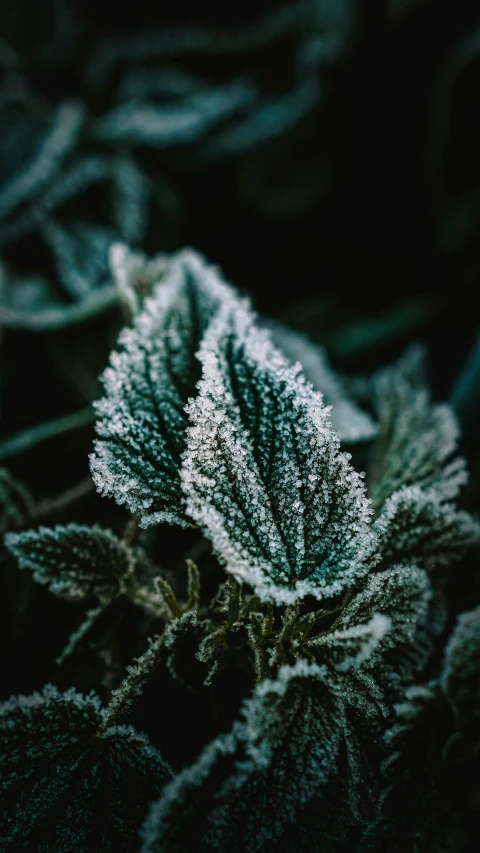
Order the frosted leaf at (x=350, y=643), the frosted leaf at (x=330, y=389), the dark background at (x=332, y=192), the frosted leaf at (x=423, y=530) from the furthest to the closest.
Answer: the dark background at (x=332, y=192) < the frosted leaf at (x=330, y=389) < the frosted leaf at (x=423, y=530) < the frosted leaf at (x=350, y=643)

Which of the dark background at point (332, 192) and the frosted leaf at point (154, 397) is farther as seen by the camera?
the dark background at point (332, 192)

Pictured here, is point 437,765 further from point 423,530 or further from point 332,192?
point 332,192

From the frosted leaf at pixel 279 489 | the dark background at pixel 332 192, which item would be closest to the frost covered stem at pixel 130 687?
the frosted leaf at pixel 279 489

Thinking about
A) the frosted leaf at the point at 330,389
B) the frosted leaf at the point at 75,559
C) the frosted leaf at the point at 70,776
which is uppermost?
the frosted leaf at the point at 330,389

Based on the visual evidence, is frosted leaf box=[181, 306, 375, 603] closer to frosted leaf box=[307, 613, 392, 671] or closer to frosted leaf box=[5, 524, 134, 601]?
frosted leaf box=[307, 613, 392, 671]

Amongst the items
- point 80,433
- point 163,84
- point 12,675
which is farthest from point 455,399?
point 163,84

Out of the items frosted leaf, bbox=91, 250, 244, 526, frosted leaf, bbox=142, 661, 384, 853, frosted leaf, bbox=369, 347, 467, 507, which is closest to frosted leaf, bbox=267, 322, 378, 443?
frosted leaf, bbox=369, 347, 467, 507

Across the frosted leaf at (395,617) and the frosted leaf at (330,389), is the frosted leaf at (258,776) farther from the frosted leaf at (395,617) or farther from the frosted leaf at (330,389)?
the frosted leaf at (330,389)
